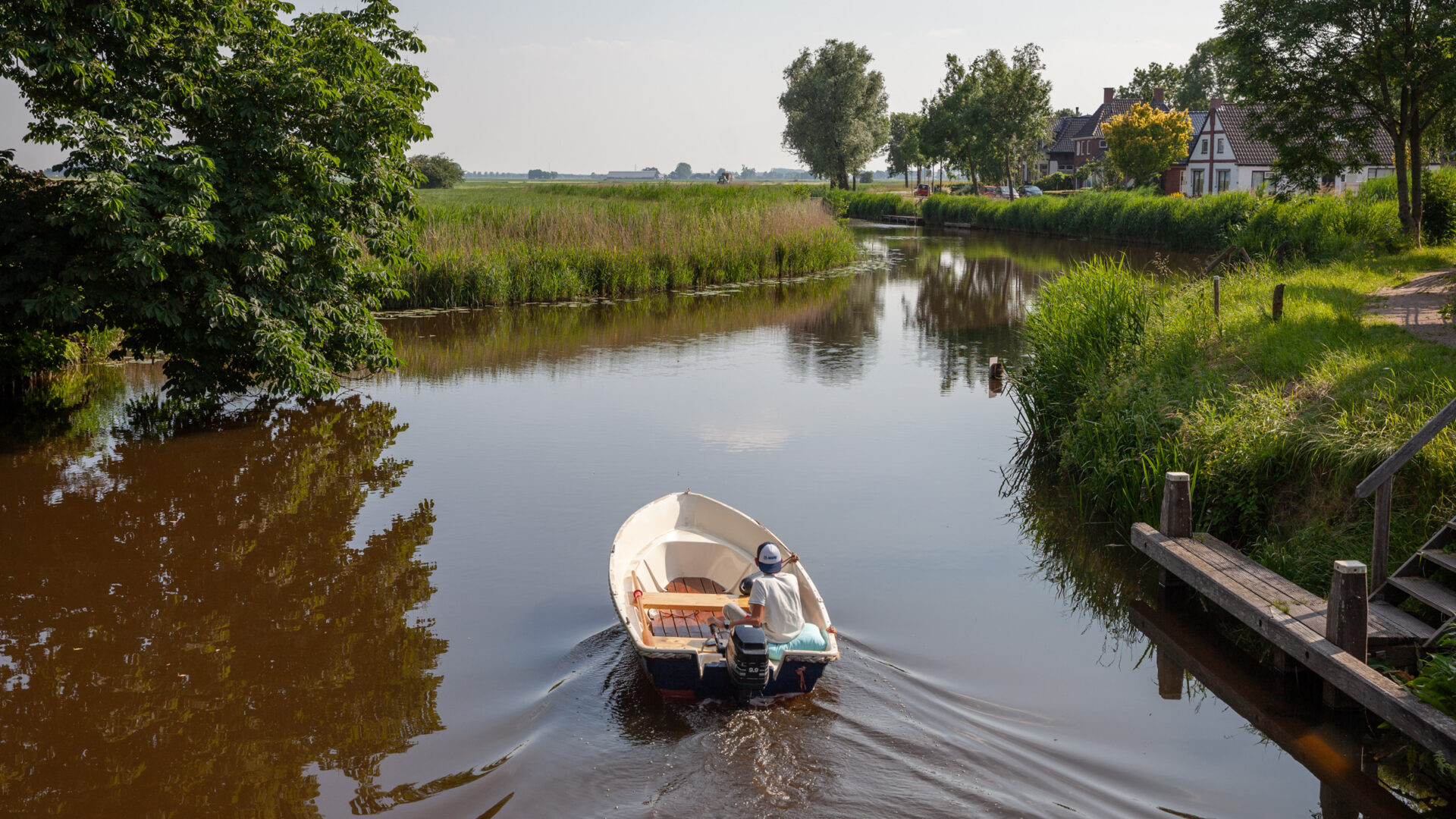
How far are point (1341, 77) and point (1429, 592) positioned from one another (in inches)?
788

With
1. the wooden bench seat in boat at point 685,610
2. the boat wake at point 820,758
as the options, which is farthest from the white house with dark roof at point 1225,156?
the boat wake at point 820,758

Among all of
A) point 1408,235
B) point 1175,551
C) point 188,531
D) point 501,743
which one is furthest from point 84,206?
point 1408,235

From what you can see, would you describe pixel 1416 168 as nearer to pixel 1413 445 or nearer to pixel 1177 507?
pixel 1177 507

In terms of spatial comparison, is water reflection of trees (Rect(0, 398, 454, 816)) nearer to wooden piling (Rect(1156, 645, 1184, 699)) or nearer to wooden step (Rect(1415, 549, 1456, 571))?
wooden piling (Rect(1156, 645, 1184, 699))

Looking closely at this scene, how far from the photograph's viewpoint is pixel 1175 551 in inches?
328

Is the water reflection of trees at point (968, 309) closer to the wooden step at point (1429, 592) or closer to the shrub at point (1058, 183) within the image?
the wooden step at point (1429, 592)

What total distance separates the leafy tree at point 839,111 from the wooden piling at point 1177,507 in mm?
71628

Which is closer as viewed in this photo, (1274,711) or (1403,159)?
(1274,711)

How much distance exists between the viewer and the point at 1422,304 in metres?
15.0

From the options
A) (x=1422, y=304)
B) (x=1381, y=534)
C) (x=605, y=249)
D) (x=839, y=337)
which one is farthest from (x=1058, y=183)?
(x=1381, y=534)

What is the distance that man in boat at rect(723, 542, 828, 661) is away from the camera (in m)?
6.75

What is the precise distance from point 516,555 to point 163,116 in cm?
832

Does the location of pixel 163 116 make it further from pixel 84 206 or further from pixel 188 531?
pixel 188 531

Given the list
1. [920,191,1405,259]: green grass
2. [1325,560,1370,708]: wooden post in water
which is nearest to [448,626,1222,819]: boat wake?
[1325,560,1370,708]: wooden post in water
